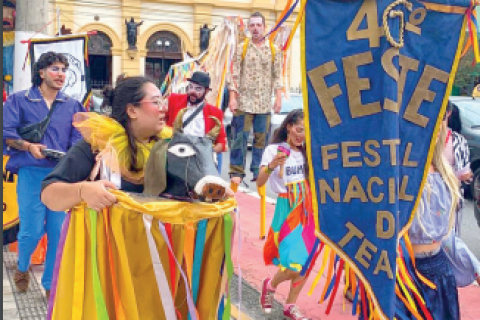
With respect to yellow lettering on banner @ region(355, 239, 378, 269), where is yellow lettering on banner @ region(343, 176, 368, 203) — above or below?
above

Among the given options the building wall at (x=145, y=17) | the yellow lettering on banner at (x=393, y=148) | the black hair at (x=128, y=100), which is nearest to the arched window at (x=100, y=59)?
the building wall at (x=145, y=17)

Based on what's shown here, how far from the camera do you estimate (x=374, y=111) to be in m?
2.36

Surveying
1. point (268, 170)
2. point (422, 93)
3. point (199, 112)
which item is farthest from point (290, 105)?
point (422, 93)

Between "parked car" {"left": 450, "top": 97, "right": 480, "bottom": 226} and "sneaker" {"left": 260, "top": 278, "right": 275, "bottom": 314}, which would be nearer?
"sneaker" {"left": 260, "top": 278, "right": 275, "bottom": 314}

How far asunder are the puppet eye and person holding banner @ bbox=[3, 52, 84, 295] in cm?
235

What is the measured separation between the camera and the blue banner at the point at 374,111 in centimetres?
234

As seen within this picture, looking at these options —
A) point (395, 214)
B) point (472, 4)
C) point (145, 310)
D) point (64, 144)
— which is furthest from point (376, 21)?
point (64, 144)

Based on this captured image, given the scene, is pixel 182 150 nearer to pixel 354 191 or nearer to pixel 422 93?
pixel 354 191

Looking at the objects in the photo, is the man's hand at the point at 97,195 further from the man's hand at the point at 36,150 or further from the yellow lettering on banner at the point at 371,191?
the man's hand at the point at 36,150

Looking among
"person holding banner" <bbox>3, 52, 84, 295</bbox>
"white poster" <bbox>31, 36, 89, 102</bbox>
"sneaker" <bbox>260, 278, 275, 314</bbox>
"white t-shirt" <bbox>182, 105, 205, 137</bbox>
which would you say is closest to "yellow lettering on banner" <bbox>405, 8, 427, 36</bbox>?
"sneaker" <bbox>260, 278, 275, 314</bbox>

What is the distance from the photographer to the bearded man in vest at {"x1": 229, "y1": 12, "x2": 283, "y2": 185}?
6191 mm

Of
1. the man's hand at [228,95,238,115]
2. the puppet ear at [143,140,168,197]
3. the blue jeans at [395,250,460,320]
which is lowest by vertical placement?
the blue jeans at [395,250,460,320]

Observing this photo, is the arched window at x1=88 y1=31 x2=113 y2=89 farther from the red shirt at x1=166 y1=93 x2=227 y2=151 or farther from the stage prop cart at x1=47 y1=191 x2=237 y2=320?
the stage prop cart at x1=47 y1=191 x2=237 y2=320

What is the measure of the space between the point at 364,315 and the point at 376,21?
51.1 inches
